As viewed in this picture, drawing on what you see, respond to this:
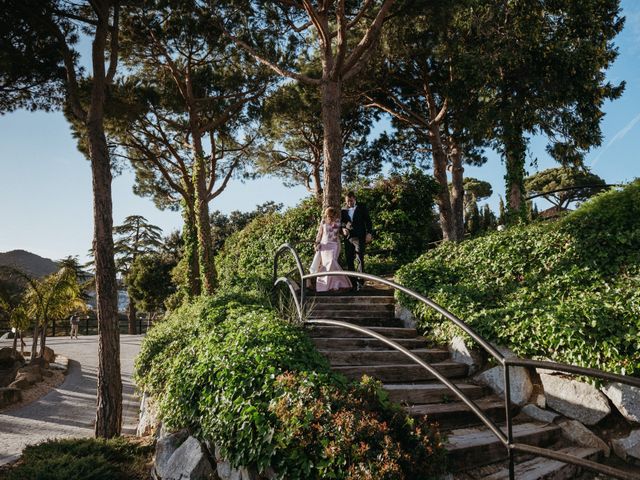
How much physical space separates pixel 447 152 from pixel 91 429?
14.9 m

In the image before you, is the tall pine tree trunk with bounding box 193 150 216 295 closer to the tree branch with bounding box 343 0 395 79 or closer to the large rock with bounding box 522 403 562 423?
the tree branch with bounding box 343 0 395 79

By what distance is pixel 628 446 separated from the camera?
3646 mm

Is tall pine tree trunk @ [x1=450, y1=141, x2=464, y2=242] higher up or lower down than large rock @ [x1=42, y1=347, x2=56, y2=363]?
higher up

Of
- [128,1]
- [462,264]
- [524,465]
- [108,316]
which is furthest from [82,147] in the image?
[524,465]

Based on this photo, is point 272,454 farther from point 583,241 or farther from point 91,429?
point 91,429

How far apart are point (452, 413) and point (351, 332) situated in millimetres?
1991

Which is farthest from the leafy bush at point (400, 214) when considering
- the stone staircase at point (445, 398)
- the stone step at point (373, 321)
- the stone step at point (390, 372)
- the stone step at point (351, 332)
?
the stone step at point (390, 372)

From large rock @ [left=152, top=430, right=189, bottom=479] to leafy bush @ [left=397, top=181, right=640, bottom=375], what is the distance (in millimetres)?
3295

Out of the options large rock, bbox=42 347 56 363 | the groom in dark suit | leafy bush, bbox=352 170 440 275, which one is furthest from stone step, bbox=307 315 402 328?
large rock, bbox=42 347 56 363

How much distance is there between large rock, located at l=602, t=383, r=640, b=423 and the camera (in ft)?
12.0

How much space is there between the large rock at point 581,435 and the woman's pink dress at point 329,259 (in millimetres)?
4088

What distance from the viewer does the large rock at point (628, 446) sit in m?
3.61

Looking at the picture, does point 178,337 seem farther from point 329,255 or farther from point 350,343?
point 350,343

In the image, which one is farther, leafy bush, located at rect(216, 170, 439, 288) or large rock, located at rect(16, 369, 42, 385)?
large rock, located at rect(16, 369, 42, 385)
